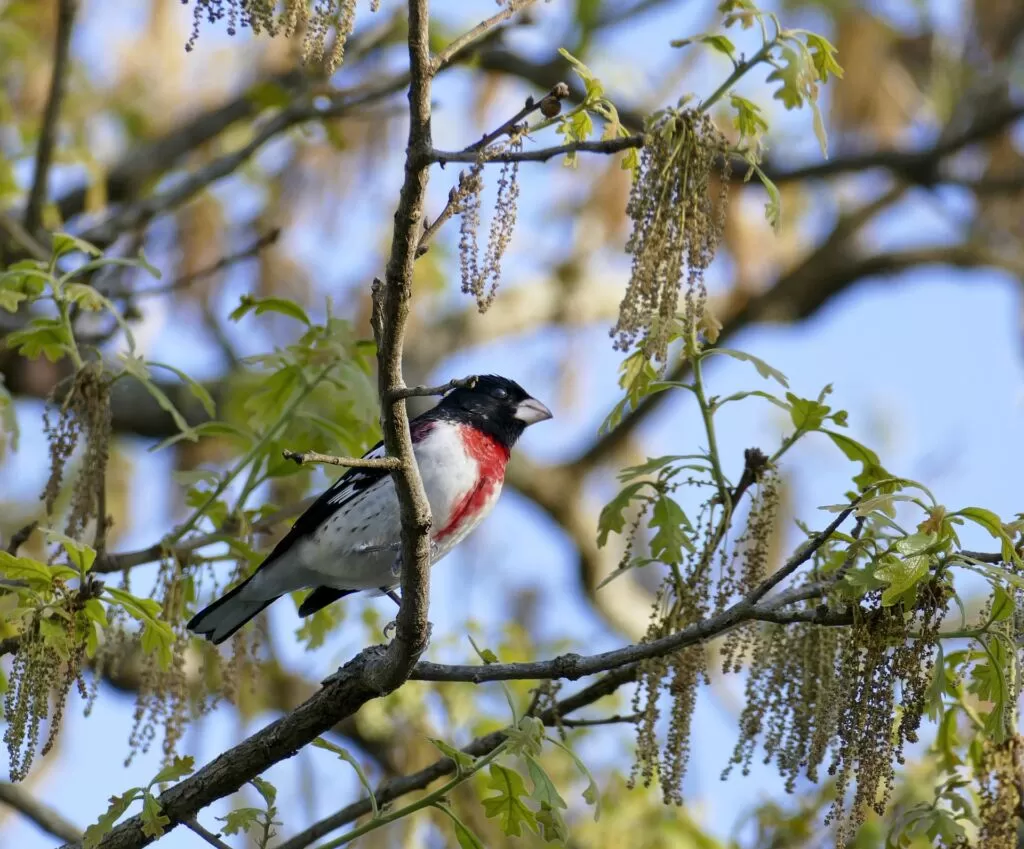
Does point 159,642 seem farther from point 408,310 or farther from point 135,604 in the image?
point 408,310

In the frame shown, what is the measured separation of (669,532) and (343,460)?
995 millimetres

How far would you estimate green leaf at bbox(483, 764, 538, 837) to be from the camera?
3.25m

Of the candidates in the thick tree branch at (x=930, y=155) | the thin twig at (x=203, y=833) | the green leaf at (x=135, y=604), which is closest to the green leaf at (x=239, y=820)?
the thin twig at (x=203, y=833)

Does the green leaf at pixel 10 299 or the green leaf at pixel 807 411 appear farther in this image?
the green leaf at pixel 10 299

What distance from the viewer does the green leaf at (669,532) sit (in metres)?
3.27

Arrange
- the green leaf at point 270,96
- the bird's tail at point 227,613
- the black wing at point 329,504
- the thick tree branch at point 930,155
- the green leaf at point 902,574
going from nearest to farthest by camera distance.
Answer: the green leaf at point 902,574
the bird's tail at point 227,613
the black wing at point 329,504
the green leaf at point 270,96
the thick tree branch at point 930,155

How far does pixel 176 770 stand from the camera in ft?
10.5

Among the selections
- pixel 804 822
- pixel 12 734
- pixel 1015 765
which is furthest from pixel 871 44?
pixel 12 734

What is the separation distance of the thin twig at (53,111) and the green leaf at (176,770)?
2.92 meters

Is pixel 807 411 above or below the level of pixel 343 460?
above

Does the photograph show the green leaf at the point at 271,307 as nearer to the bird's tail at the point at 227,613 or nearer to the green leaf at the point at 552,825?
the bird's tail at the point at 227,613

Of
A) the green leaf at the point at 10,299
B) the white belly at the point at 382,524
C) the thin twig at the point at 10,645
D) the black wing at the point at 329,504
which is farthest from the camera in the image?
the black wing at the point at 329,504

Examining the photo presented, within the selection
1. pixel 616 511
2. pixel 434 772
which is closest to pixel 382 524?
pixel 434 772

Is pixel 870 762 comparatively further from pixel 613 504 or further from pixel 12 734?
pixel 12 734
